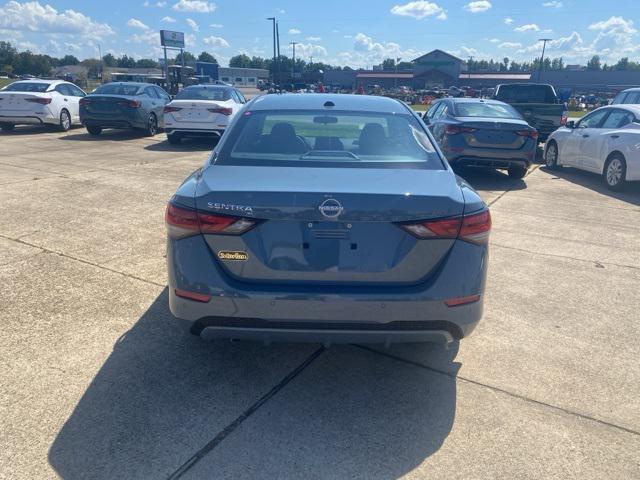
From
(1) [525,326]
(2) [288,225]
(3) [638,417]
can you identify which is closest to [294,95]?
(2) [288,225]

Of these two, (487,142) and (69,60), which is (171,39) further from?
(69,60)

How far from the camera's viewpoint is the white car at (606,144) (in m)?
9.21

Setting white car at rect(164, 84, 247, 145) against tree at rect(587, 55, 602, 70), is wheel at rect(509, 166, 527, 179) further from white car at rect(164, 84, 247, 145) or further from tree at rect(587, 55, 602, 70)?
tree at rect(587, 55, 602, 70)

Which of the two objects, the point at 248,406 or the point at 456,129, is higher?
the point at 456,129

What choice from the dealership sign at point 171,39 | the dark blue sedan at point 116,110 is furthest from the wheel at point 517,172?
the dealership sign at point 171,39

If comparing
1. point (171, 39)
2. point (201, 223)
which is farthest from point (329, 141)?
point (171, 39)

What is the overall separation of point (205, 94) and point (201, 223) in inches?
479

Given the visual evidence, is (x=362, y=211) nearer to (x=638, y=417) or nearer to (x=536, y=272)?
(x=638, y=417)

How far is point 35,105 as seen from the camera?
48.9 feet

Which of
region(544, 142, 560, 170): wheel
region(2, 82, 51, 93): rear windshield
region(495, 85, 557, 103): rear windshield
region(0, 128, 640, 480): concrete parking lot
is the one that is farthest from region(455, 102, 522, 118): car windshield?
region(2, 82, 51, 93): rear windshield

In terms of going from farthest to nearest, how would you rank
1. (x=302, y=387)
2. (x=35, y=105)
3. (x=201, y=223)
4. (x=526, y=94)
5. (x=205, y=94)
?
(x=526, y=94)
(x=35, y=105)
(x=205, y=94)
(x=302, y=387)
(x=201, y=223)

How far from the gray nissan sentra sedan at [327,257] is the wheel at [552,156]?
1016 centimetres

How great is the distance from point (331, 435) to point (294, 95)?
2.82m

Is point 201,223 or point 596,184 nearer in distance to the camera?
point 201,223
